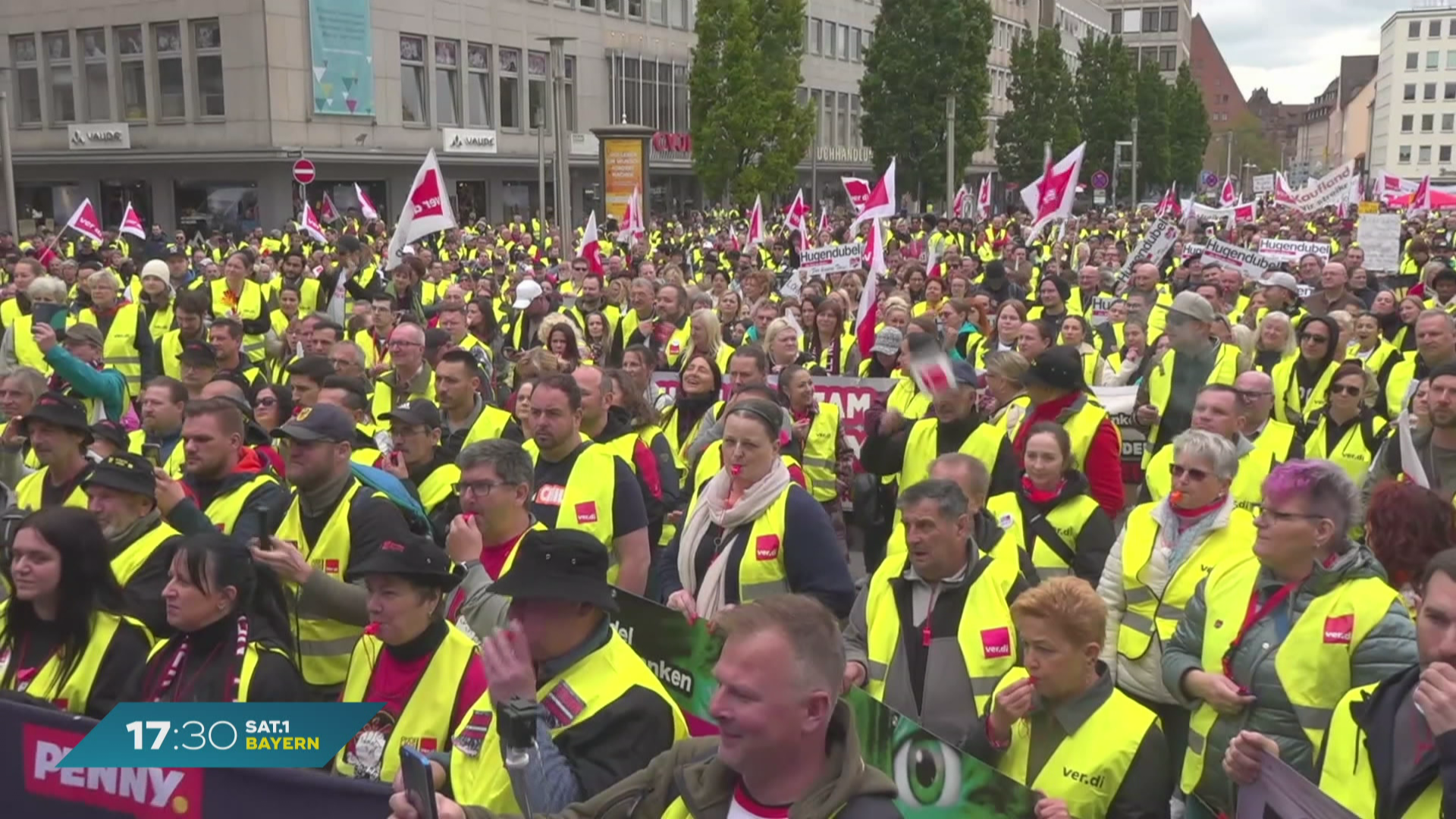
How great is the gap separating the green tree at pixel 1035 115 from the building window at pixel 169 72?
38.9 metres

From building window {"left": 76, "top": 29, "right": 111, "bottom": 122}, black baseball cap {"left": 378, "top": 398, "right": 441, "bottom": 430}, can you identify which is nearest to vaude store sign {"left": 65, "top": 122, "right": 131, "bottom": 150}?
building window {"left": 76, "top": 29, "right": 111, "bottom": 122}

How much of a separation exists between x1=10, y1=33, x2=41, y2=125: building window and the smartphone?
157 ft

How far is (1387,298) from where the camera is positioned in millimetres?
12055

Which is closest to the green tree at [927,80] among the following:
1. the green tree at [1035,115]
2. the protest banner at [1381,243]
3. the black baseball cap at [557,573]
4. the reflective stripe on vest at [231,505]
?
the green tree at [1035,115]

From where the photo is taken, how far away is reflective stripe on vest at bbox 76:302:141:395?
11.1m

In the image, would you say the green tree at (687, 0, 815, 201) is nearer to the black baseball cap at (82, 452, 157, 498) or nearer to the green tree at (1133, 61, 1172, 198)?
the green tree at (1133, 61, 1172, 198)

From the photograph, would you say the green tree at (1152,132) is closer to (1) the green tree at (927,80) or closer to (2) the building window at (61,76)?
(1) the green tree at (927,80)

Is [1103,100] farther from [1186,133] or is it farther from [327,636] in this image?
[327,636]

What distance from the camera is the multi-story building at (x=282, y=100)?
40219mm

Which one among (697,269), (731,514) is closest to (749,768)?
(731,514)

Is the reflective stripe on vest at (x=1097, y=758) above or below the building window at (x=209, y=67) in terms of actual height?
below

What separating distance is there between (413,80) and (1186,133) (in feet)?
187

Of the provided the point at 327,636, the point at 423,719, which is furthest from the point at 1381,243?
the point at 423,719

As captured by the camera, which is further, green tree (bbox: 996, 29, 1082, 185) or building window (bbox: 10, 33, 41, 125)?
green tree (bbox: 996, 29, 1082, 185)
